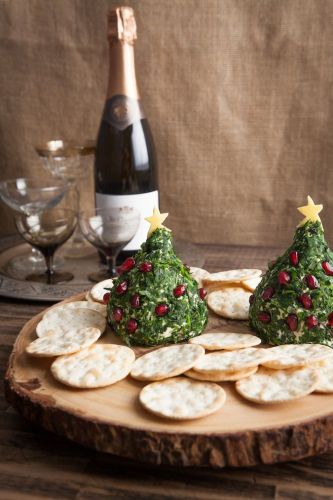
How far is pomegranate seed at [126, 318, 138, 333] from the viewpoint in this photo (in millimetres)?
921

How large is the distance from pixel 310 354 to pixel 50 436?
36cm

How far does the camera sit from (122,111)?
5.10 feet

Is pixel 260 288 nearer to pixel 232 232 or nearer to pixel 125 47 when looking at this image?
pixel 125 47

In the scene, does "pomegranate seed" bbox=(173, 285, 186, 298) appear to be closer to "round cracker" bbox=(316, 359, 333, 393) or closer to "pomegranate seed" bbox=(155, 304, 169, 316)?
"pomegranate seed" bbox=(155, 304, 169, 316)

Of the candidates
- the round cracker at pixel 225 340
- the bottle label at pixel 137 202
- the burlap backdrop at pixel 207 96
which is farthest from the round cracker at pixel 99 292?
the burlap backdrop at pixel 207 96

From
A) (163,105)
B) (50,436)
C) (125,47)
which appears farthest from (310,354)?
(163,105)

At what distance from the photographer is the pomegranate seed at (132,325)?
921 millimetres

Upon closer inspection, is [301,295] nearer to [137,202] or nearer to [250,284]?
[250,284]

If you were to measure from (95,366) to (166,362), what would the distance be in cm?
10

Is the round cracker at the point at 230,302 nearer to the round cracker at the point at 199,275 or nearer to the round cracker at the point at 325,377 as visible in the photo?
the round cracker at the point at 199,275

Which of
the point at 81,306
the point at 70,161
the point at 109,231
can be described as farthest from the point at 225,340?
the point at 70,161

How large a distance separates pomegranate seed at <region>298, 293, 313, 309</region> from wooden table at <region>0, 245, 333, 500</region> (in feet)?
0.67

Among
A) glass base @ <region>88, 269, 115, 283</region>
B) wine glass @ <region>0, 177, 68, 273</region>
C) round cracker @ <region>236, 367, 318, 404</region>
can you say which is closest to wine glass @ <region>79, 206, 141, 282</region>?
glass base @ <region>88, 269, 115, 283</region>

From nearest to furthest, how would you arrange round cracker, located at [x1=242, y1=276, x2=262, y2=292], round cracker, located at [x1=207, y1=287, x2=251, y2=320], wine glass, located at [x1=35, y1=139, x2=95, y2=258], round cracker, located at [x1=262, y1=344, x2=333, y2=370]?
round cracker, located at [x1=262, y1=344, x2=333, y2=370]
round cracker, located at [x1=207, y1=287, x2=251, y2=320]
round cracker, located at [x1=242, y1=276, x2=262, y2=292]
wine glass, located at [x1=35, y1=139, x2=95, y2=258]
